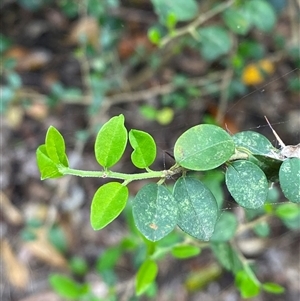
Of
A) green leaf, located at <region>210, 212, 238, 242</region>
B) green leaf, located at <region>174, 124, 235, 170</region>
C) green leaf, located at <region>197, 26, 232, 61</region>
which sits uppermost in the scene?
green leaf, located at <region>174, 124, 235, 170</region>

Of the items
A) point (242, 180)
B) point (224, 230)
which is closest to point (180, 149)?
point (242, 180)

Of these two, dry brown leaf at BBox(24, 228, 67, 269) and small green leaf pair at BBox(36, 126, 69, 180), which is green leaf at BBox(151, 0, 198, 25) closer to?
small green leaf pair at BBox(36, 126, 69, 180)

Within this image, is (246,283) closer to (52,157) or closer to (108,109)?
(52,157)

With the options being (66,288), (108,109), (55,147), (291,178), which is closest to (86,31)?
(108,109)

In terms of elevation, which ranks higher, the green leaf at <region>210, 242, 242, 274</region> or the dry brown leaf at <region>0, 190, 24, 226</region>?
the green leaf at <region>210, 242, 242, 274</region>

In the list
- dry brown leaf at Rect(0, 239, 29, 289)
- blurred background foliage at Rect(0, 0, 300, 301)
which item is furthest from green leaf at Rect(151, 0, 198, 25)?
dry brown leaf at Rect(0, 239, 29, 289)

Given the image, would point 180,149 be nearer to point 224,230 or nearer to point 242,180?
point 242,180
